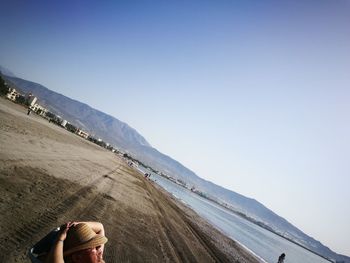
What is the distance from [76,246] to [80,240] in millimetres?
50

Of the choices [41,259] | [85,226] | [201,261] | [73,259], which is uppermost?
[85,226]

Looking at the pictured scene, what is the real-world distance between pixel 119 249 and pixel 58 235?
7246 millimetres

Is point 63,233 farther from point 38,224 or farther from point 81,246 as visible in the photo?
point 38,224

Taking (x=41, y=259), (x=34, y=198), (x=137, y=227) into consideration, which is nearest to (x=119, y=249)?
(x=34, y=198)

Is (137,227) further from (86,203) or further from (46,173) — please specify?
(46,173)

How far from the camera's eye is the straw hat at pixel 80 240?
2.21 metres

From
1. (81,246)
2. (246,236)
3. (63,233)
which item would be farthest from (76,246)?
(246,236)

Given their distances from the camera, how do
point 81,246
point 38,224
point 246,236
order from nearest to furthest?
point 81,246 < point 38,224 < point 246,236

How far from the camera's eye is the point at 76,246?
86.8 inches

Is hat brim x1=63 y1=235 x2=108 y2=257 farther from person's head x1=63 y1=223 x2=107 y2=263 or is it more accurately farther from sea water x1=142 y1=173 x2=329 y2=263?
sea water x1=142 y1=173 x2=329 y2=263

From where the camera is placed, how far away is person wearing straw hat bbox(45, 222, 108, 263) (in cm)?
218

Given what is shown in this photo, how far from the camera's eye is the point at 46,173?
539 inches

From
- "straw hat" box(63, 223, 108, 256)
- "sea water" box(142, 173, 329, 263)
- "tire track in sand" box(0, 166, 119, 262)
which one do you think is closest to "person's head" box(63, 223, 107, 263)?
"straw hat" box(63, 223, 108, 256)

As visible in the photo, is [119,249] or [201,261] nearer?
[119,249]
